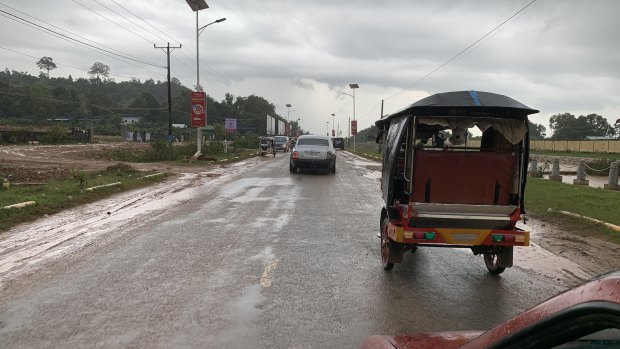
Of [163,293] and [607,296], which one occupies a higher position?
[607,296]

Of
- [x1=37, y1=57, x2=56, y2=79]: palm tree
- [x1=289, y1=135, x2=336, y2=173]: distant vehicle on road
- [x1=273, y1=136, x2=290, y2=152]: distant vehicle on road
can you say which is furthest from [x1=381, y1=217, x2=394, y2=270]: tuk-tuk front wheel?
[x1=37, y1=57, x2=56, y2=79]: palm tree

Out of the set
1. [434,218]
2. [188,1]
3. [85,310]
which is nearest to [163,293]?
[85,310]

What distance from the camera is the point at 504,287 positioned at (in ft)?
19.1

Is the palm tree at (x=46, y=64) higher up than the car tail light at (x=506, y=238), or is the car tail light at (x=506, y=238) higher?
the palm tree at (x=46, y=64)

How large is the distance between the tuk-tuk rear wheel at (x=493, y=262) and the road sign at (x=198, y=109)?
28686mm

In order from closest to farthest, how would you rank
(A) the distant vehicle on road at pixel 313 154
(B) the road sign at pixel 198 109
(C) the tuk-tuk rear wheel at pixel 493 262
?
(C) the tuk-tuk rear wheel at pixel 493 262, (A) the distant vehicle on road at pixel 313 154, (B) the road sign at pixel 198 109

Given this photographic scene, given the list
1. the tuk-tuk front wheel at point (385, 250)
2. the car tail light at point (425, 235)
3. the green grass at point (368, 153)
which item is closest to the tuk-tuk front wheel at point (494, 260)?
the car tail light at point (425, 235)

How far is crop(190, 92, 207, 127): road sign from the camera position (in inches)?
1308

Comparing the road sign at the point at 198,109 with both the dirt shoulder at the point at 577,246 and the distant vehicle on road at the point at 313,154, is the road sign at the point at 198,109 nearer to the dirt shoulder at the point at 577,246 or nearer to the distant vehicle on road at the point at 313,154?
the distant vehicle on road at the point at 313,154

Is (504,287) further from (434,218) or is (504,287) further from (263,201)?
(263,201)

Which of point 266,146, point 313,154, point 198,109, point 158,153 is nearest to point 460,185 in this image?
point 313,154

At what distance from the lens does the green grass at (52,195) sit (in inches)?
394

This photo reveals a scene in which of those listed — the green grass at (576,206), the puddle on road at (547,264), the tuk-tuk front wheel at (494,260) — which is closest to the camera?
the tuk-tuk front wheel at (494,260)

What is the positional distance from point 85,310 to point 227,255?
2.49 metres
